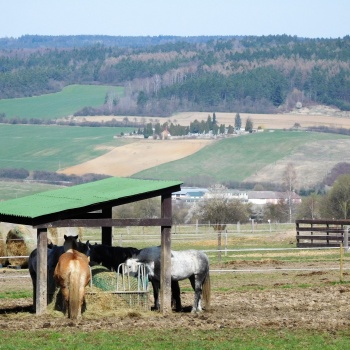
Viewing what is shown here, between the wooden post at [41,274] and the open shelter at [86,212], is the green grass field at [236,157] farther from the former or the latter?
the wooden post at [41,274]

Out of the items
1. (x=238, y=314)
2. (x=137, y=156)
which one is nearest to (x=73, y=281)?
(x=238, y=314)

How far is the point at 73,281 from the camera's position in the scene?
61.1 feet

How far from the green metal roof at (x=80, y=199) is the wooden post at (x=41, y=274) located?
365 millimetres

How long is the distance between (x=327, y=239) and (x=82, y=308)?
70.2ft

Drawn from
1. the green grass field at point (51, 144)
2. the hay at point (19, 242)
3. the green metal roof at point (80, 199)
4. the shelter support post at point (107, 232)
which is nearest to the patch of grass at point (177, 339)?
the green metal roof at point (80, 199)

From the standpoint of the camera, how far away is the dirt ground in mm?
18078

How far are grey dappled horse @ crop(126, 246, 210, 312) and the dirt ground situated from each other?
1.13 ft

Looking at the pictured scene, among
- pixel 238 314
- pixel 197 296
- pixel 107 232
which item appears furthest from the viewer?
pixel 107 232

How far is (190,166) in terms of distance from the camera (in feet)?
508

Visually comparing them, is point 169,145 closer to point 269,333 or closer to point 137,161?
point 137,161

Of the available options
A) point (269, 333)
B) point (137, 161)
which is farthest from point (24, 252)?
point (137, 161)

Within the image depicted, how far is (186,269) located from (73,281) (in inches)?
85.1

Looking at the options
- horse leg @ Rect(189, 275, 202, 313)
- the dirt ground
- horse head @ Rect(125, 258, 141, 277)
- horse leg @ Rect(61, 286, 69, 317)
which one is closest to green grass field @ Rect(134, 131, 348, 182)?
the dirt ground

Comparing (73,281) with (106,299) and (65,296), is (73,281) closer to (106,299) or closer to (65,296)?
(65,296)
